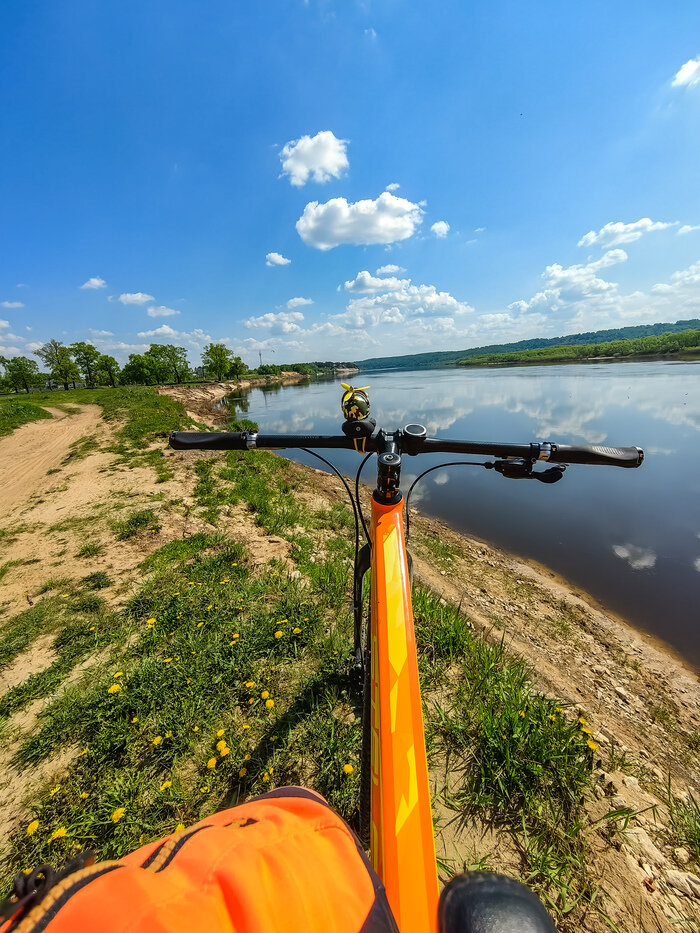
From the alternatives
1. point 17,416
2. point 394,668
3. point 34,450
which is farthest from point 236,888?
point 17,416

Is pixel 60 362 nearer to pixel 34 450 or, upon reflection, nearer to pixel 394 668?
pixel 34 450

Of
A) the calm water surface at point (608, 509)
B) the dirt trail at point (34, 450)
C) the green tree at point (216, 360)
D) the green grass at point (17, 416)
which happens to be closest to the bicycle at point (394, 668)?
the calm water surface at point (608, 509)

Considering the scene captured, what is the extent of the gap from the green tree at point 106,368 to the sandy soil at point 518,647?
2268 inches

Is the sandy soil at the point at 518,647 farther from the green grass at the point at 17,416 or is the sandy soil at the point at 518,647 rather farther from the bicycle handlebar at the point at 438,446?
the green grass at the point at 17,416

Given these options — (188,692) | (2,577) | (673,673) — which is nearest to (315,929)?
(188,692)

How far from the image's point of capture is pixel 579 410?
22.0 meters

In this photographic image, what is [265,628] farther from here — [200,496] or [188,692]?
[200,496]

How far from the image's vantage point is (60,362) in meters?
53.3

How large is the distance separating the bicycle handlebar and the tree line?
61.2 meters

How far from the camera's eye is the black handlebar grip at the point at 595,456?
1799mm

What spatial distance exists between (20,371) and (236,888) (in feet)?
265

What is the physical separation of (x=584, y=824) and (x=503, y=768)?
50 cm

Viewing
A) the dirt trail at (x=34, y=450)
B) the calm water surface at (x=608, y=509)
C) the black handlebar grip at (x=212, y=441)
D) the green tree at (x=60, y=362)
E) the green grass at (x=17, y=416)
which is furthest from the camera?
the green tree at (x=60, y=362)

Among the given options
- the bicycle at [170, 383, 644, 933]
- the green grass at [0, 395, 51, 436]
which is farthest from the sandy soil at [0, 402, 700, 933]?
the green grass at [0, 395, 51, 436]
